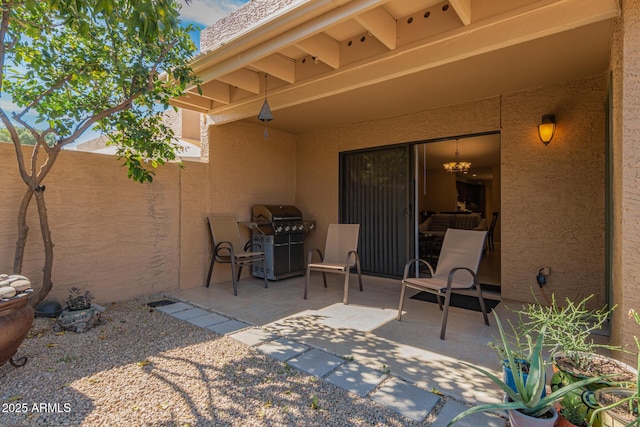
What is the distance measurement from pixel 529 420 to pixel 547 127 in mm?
3771

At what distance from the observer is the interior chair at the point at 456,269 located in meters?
3.29

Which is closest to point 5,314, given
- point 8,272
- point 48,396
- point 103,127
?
point 48,396

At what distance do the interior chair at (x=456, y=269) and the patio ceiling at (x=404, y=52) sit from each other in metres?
1.93

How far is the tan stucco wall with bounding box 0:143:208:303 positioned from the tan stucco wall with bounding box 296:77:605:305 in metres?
4.33

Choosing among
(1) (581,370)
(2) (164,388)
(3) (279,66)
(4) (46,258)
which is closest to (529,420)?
(1) (581,370)

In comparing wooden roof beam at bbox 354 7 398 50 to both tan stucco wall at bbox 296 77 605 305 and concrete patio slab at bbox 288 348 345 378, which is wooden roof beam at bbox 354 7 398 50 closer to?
tan stucco wall at bbox 296 77 605 305

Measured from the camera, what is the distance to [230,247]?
4.75m

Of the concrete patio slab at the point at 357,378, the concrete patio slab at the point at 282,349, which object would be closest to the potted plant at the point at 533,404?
the concrete patio slab at the point at 357,378

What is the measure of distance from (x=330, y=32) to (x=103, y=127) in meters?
2.87

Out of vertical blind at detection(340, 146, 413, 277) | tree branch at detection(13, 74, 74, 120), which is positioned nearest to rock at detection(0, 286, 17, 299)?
tree branch at detection(13, 74, 74, 120)

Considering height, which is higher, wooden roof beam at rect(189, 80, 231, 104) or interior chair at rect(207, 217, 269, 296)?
wooden roof beam at rect(189, 80, 231, 104)

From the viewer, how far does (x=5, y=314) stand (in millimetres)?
2227

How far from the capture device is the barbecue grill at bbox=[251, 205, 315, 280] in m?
5.39

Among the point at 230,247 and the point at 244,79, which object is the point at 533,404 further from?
the point at 244,79
